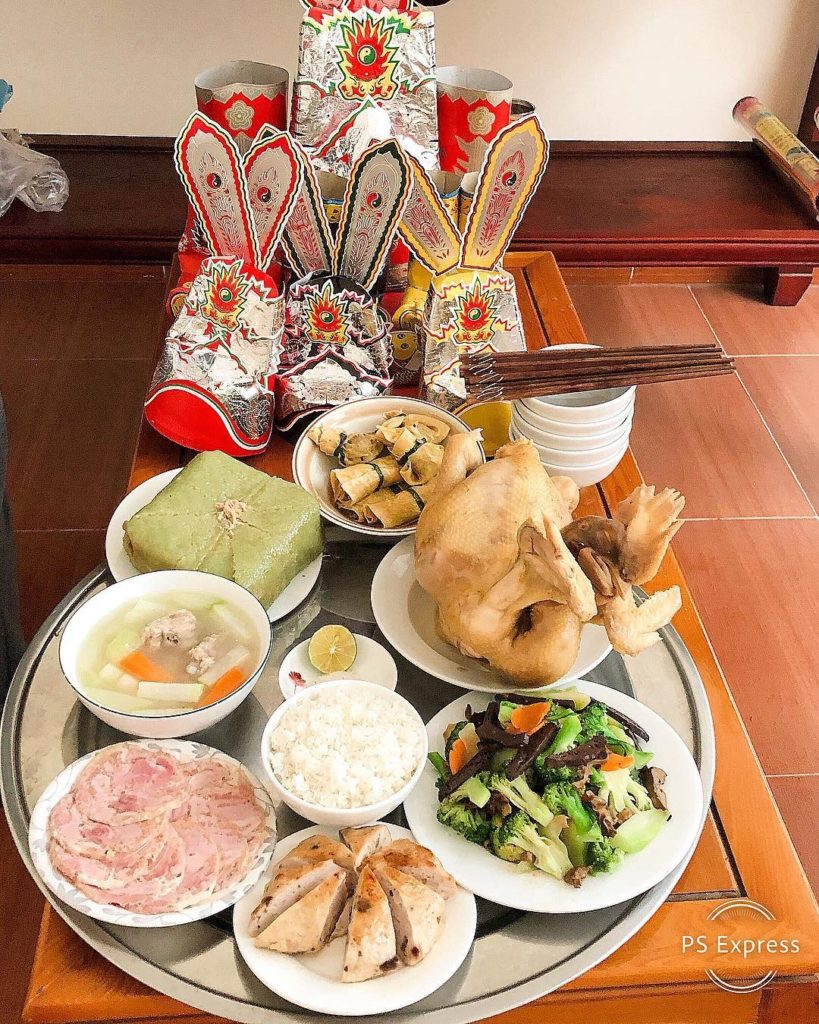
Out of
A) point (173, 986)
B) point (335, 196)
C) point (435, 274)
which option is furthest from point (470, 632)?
point (335, 196)

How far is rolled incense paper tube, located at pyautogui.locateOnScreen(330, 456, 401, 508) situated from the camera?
1431mm

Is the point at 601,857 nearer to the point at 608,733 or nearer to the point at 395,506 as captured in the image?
the point at 608,733

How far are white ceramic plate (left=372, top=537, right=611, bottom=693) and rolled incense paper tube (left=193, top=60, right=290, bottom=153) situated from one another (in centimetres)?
110

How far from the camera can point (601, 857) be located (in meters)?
1.00

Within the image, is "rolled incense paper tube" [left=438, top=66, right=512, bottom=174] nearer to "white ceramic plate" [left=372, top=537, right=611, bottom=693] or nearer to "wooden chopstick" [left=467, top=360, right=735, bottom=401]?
"wooden chopstick" [left=467, top=360, right=735, bottom=401]

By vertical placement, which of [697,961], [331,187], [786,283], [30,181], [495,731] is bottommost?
[786,283]

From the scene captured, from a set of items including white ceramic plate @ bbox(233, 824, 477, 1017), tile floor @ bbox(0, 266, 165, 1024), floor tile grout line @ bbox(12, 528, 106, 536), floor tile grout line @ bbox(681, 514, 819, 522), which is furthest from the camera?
floor tile grout line @ bbox(681, 514, 819, 522)

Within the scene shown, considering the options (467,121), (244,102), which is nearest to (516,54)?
(467,121)

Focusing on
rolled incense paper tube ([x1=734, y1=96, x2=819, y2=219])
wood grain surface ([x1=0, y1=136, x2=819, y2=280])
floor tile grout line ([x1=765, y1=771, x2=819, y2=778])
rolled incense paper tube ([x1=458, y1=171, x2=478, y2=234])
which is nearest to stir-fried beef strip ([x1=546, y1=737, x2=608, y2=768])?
floor tile grout line ([x1=765, y1=771, x2=819, y2=778])

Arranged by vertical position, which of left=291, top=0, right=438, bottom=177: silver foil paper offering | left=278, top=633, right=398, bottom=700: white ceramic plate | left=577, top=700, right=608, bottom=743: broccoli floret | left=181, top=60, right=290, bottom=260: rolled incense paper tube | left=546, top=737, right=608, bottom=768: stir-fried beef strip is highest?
left=291, top=0, right=438, bottom=177: silver foil paper offering

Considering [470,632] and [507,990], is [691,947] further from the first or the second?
[470,632]

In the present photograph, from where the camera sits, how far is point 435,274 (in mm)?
1703

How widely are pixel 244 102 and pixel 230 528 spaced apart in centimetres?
110

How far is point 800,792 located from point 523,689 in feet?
3.44
